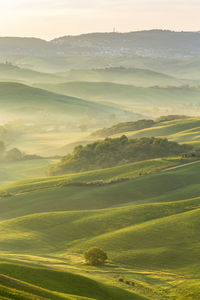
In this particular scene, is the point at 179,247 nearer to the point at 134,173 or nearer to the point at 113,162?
the point at 134,173

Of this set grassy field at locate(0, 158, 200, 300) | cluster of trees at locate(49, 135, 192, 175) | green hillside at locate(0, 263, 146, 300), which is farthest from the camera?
cluster of trees at locate(49, 135, 192, 175)

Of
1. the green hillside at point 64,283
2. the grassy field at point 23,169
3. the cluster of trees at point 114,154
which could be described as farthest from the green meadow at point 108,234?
the grassy field at point 23,169

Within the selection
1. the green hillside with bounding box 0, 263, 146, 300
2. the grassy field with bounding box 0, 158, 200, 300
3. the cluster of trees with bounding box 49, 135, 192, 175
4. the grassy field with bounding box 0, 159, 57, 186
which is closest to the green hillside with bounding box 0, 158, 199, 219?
the grassy field with bounding box 0, 158, 200, 300

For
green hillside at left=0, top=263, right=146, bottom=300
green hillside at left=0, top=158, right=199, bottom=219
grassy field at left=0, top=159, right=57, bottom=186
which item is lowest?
green hillside at left=0, top=263, right=146, bottom=300

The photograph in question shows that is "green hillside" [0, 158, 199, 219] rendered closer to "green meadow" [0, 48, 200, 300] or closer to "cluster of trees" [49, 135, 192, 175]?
"green meadow" [0, 48, 200, 300]

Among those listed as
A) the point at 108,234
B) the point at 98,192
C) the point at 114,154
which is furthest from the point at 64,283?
the point at 114,154

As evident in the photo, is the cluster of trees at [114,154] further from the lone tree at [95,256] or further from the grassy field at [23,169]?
the lone tree at [95,256]

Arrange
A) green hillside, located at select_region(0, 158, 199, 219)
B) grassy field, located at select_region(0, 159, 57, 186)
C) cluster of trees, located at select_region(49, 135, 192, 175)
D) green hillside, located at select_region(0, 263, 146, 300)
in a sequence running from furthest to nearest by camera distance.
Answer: grassy field, located at select_region(0, 159, 57, 186) < cluster of trees, located at select_region(49, 135, 192, 175) < green hillside, located at select_region(0, 158, 199, 219) < green hillside, located at select_region(0, 263, 146, 300)
